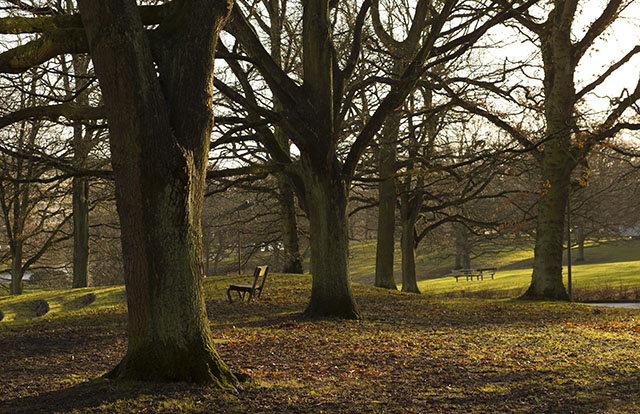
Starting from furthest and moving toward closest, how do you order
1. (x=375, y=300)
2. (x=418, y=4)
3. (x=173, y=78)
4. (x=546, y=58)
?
(x=546, y=58), (x=418, y=4), (x=375, y=300), (x=173, y=78)

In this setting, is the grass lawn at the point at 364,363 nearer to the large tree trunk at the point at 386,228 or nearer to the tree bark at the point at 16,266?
the large tree trunk at the point at 386,228

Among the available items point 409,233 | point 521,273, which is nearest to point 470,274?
point 521,273

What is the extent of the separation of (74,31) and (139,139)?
5.17 feet

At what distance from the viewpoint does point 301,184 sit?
13.2 metres

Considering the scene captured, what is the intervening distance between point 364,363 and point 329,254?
447 cm

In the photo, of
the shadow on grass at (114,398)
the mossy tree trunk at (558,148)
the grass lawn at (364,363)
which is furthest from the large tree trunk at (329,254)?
the mossy tree trunk at (558,148)

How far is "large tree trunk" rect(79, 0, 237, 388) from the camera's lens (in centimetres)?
578

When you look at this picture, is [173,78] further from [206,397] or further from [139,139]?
[206,397]

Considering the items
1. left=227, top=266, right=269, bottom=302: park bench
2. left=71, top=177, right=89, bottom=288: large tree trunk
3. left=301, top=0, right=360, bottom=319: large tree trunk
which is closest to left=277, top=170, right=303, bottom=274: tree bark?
left=227, top=266, right=269, bottom=302: park bench

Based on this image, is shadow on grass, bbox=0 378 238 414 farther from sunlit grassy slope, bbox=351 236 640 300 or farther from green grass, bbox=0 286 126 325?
sunlit grassy slope, bbox=351 236 640 300

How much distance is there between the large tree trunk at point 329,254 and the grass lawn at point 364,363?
0.56 meters

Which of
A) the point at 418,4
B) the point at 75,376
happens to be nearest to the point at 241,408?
the point at 75,376

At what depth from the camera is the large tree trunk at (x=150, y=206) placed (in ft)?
19.0

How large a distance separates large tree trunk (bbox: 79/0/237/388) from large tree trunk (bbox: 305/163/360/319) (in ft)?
19.5
